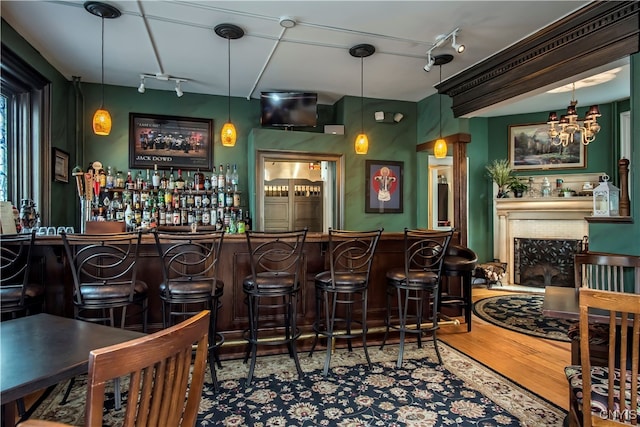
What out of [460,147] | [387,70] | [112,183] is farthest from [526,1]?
[112,183]

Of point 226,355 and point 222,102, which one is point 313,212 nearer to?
point 222,102

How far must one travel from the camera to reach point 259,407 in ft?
7.17

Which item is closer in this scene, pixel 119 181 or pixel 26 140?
pixel 26 140

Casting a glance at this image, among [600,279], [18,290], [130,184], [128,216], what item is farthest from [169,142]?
[600,279]

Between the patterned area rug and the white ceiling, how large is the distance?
2.93m

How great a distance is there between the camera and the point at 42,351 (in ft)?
3.81

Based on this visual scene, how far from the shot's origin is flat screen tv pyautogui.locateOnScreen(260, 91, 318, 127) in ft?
16.4

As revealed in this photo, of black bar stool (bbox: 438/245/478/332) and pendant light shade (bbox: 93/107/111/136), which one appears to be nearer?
pendant light shade (bbox: 93/107/111/136)

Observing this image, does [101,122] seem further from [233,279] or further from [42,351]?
[42,351]

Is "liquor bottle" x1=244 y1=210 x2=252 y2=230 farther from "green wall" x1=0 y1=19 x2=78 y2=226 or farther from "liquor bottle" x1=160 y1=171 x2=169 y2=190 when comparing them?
"green wall" x1=0 y1=19 x2=78 y2=226

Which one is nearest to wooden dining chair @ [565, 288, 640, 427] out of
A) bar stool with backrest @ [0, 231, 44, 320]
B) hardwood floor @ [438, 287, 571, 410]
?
hardwood floor @ [438, 287, 571, 410]

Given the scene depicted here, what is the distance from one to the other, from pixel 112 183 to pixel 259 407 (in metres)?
3.76

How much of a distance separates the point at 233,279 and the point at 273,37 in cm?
235

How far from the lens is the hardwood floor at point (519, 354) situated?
98.0 inches
